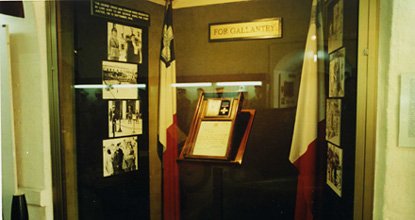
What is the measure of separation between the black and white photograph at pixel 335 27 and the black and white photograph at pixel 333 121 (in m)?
0.33

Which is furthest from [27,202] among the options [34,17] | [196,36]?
[196,36]

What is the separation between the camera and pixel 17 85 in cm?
192

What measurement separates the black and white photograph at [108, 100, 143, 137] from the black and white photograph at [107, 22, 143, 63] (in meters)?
0.34

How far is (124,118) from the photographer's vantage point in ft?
7.84

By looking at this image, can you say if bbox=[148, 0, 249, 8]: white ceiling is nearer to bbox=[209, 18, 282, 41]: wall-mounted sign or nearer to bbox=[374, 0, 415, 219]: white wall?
bbox=[209, 18, 282, 41]: wall-mounted sign

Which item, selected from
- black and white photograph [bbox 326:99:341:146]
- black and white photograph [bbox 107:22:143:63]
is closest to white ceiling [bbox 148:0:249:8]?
black and white photograph [bbox 107:22:143:63]

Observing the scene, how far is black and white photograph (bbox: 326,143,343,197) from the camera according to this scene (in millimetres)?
1828

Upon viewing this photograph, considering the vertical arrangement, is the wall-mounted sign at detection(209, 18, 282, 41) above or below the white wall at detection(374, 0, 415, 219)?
above

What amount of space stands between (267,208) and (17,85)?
1916mm

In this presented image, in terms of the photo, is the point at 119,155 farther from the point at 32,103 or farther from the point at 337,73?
the point at 337,73

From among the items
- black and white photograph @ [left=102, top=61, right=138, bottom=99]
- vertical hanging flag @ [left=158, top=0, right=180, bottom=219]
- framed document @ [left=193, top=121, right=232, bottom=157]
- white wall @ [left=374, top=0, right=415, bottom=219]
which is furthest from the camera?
vertical hanging flag @ [left=158, top=0, right=180, bottom=219]

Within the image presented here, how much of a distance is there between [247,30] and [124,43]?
→ 937 mm

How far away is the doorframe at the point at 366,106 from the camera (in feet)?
4.77

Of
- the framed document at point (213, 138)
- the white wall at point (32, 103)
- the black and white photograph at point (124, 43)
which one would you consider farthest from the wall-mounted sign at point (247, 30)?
the white wall at point (32, 103)
